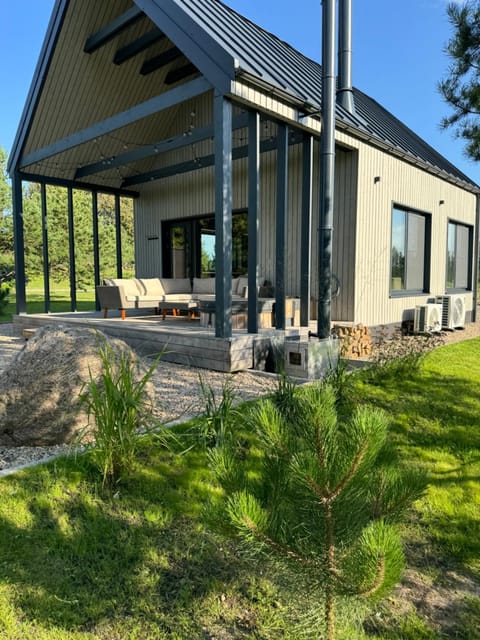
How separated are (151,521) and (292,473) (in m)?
1.24

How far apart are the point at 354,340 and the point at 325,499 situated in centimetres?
519

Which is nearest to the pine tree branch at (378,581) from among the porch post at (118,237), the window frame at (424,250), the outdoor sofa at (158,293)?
the outdoor sofa at (158,293)

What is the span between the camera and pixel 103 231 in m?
22.2

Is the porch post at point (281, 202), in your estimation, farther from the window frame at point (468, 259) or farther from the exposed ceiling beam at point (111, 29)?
the window frame at point (468, 259)

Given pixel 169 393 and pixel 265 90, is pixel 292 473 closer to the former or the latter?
pixel 169 393

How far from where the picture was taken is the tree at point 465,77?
3.93 metres

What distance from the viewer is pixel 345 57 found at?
7914 millimetres

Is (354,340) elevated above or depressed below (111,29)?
below

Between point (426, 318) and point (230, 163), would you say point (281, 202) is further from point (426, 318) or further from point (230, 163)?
point (426, 318)

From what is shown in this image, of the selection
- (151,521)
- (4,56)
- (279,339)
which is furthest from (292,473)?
(4,56)

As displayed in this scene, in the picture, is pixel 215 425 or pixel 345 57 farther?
pixel 345 57

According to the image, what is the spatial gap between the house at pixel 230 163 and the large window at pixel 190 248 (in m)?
0.03

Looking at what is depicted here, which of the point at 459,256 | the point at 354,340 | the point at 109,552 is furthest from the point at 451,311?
the point at 109,552

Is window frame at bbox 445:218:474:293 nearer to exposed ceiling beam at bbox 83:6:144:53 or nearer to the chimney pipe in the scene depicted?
the chimney pipe
